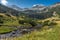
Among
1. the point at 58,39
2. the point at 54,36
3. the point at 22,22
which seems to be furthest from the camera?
the point at 22,22

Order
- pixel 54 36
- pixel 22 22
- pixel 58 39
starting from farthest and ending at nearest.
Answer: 1. pixel 22 22
2. pixel 54 36
3. pixel 58 39

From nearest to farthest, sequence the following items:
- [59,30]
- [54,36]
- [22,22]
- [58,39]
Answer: [58,39]
[54,36]
[59,30]
[22,22]

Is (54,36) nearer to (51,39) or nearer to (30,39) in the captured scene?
(51,39)

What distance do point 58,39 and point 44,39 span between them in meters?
1.21

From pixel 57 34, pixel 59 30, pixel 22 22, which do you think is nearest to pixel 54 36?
pixel 57 34

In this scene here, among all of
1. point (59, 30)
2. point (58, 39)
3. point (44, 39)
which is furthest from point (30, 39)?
point (59, 30)

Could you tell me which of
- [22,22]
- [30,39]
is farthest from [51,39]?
[22,22]

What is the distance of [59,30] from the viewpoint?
14578 millimetres

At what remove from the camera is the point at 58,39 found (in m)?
12.2

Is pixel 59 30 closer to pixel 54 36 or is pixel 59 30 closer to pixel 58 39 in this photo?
pixel 54 36

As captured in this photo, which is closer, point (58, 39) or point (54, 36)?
point (58, 39)

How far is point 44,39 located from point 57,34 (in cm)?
130

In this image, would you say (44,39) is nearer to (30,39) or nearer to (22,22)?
(30,39)

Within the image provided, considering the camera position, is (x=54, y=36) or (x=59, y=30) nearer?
(x=54, y=36)
